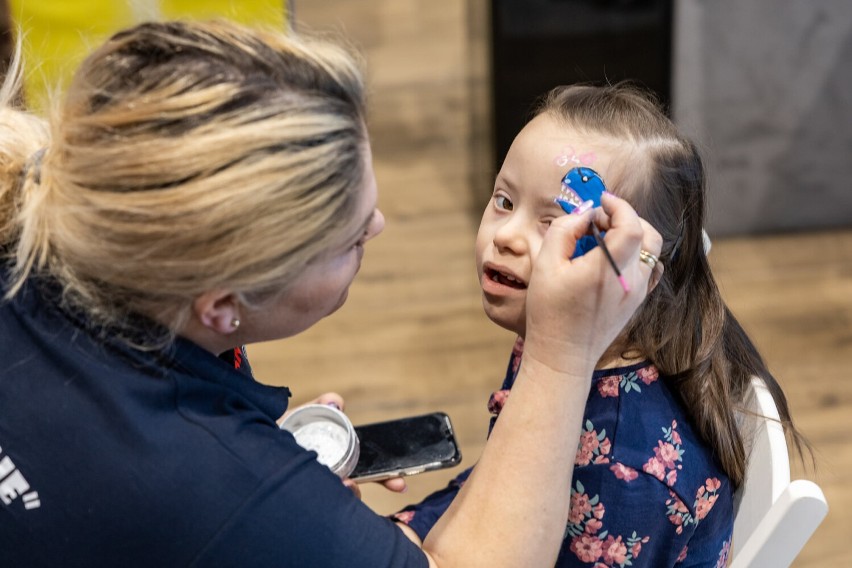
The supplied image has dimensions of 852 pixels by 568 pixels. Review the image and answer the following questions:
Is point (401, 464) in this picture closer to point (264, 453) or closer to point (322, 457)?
point (322, 457)

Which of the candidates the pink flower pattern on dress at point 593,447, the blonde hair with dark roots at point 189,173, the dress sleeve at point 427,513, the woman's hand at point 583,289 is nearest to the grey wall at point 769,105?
the dress sleeve at point 427,513

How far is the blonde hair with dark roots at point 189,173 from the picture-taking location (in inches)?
32.6

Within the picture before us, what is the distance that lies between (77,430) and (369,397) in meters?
1.48

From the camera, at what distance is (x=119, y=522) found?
2.75 feet

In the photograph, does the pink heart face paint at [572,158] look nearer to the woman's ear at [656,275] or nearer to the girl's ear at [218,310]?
the woman's ear at [656,275]

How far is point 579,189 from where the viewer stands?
3.48 ft

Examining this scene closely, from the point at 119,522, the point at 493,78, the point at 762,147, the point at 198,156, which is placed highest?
the point at 198,156

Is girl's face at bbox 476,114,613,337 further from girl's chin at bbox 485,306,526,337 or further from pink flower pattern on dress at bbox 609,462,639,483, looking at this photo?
pink flower pattern on dress at bbox 609,462,639,483

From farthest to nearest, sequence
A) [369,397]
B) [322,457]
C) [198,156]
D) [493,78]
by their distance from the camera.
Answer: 1. [493,78]
2. [369,397]
3. [322,457]
4. [198,156]

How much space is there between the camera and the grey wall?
8.18 ft

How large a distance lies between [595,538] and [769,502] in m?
0.18

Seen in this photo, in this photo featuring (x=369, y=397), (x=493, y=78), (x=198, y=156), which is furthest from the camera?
(x=493, y=78)

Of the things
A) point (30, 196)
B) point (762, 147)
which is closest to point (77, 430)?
point (30, 196)

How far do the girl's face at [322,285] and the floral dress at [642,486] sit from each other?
0.32 meters
